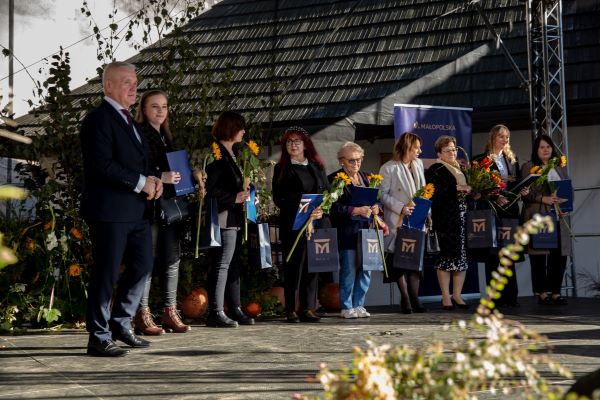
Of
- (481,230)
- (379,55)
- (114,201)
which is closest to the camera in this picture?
(114,201)

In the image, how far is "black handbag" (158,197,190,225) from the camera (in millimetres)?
7562

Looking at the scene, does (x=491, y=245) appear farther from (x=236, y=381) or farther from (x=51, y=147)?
(x=236, y=381)

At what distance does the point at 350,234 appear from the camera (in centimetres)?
940

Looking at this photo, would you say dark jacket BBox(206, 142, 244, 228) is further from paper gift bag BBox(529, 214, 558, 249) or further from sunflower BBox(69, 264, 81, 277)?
paper gift bag BBox(529, 214, 558, 249)

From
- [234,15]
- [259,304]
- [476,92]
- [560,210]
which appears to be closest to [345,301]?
[259,304]

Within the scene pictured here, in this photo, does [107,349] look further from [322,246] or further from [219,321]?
[322,246]

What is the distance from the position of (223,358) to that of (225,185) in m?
2.54

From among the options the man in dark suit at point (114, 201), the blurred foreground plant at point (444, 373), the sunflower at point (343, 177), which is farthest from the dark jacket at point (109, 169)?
the blurred foreground plant at point (444, 373)

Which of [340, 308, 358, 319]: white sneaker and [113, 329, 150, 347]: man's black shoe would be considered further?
[340, 308, 358, 319]: white sneaker

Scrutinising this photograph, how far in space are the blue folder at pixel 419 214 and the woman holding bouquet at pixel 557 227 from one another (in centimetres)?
153

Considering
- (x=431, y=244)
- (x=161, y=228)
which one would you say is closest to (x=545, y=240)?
(x=431, y=244)

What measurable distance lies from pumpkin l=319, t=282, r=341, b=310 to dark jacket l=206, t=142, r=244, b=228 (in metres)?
2.37

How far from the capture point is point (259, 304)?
378 inches

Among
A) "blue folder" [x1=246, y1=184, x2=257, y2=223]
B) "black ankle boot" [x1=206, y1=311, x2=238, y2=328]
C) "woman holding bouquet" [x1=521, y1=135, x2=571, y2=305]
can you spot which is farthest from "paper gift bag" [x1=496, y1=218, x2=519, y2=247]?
"black ankle boot" [x1=206, y1=311, x2=238, y2=328]
